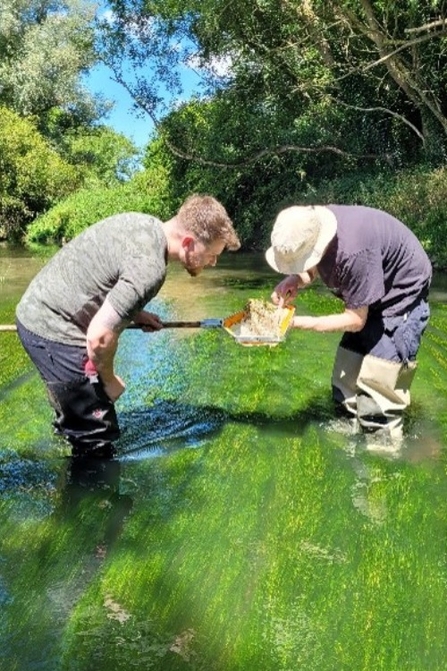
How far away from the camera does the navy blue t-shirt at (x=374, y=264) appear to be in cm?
370

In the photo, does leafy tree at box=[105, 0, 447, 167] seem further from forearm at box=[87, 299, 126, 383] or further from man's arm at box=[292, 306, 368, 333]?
forearm at box=[87, 299, 126, 383]

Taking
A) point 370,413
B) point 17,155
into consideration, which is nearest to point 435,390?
point 370,413

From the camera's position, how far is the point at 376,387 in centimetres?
421

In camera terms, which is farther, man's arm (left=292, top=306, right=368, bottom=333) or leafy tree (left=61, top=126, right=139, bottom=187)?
leafy tree (left=61, top=126, right=139, bottom=187)

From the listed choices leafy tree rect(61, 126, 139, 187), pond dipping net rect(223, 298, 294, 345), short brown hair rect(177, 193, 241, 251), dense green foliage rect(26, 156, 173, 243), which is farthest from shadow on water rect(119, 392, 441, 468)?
leafy tree rect(61, 126, 139, 187)

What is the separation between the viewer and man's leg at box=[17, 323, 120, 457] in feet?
11.4

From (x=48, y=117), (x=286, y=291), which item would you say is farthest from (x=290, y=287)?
(x=48, y=117)

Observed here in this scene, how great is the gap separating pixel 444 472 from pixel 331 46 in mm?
16459

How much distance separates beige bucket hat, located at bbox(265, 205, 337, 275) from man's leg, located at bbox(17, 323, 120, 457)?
3.67 ft

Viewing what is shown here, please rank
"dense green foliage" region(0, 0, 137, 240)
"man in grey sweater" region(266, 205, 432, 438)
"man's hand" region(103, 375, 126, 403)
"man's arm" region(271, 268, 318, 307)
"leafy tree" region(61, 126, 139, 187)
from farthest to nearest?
1. "leafy tree" region(61, 126, 139, 187)
2. "dense green foliage" region(0, 0, 137, 240)
3. "man's arm" region(271, 268, 318, 307)
4. "man in grey sweater" region(266, 205, 432, 438)
5. "man's hand" region(103, 375, 126, 403)

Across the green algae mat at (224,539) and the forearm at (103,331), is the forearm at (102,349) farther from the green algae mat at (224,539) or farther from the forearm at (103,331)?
the green algae mat at (224,539)

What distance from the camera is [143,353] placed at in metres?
6.71

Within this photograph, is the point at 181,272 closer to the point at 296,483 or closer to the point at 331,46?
the point at 331,46

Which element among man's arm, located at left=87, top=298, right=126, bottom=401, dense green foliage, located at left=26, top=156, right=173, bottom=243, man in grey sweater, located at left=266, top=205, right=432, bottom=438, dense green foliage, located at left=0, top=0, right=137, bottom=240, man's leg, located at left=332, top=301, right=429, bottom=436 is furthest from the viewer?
dense green foliage, located at left=0, top=0, right=137, bottom=240
